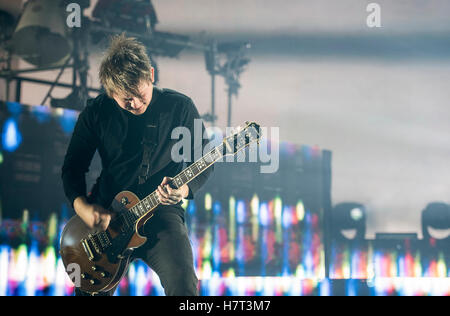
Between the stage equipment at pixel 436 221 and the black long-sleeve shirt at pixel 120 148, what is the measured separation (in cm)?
1080

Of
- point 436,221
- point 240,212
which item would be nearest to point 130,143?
point 240,212

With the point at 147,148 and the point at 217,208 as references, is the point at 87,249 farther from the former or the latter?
the point at 217,208

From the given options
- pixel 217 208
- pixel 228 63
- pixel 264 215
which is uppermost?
A: pixel 228 63

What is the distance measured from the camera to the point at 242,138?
3514 mm

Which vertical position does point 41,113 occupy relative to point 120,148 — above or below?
above

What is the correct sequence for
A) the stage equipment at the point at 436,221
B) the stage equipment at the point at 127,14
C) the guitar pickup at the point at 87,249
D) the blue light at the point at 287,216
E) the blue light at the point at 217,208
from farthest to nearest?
the blue light at the point at 287,216
the stage equipment at the point at 436,221
the blue light at the point at 217,208
the stage equipment at the point at 127,14
the guitar pickup at the point at 87,249

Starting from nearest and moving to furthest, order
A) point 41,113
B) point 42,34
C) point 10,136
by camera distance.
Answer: point 10,136 → point 41,113 → point 42,34

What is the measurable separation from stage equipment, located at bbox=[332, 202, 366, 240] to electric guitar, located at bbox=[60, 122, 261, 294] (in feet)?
33.2

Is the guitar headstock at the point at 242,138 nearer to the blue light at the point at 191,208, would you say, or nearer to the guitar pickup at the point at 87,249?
the guitar pickup at the point at 87,249

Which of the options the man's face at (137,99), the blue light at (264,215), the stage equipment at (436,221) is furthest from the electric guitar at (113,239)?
the stage equipment at (436,221)

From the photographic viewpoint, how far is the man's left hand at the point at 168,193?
314cm

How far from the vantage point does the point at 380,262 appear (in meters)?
12.2

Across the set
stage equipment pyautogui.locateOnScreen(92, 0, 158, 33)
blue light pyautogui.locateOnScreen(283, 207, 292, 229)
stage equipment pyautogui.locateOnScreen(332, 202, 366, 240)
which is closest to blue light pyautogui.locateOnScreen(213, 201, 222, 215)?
blue light pyautogui.locateOnScreen(283, 207, 292, 229)

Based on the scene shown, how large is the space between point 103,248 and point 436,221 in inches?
446
